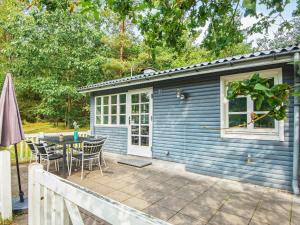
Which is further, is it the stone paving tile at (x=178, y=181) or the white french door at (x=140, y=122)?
the white french door at (x=140, y=122)

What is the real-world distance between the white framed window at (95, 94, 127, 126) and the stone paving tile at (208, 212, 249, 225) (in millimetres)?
4499

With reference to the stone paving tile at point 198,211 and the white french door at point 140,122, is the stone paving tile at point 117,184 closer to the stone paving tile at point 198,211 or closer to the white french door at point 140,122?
the stone paving tile at point 198,211

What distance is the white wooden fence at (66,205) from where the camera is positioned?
3.07 feet

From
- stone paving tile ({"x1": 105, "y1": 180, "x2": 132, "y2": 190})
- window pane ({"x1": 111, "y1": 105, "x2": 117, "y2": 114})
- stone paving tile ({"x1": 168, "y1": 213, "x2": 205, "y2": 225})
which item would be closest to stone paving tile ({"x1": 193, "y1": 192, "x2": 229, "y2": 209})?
stone paving tile ({"x1": 168, "y1": 213, "x2": 205, "y2": 225})

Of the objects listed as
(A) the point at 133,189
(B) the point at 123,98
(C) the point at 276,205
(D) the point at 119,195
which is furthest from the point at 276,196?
(B) the point at 123,98

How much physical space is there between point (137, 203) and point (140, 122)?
3297 mm

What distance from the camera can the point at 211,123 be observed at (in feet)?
15.1

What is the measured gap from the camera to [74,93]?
1171cm

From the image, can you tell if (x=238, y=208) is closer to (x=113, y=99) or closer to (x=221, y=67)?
(x=221, y=67)

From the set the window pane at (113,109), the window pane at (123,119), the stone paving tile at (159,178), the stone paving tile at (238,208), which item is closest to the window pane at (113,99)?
the window pane at (113,109)

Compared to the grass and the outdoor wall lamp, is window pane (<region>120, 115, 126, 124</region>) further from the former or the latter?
the grass

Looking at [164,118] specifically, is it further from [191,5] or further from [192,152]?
[191,5]

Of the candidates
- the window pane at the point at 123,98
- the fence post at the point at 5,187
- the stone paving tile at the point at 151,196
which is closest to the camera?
the fence post at the point at 5,187

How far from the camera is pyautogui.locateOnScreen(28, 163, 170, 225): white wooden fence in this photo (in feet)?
3.07
